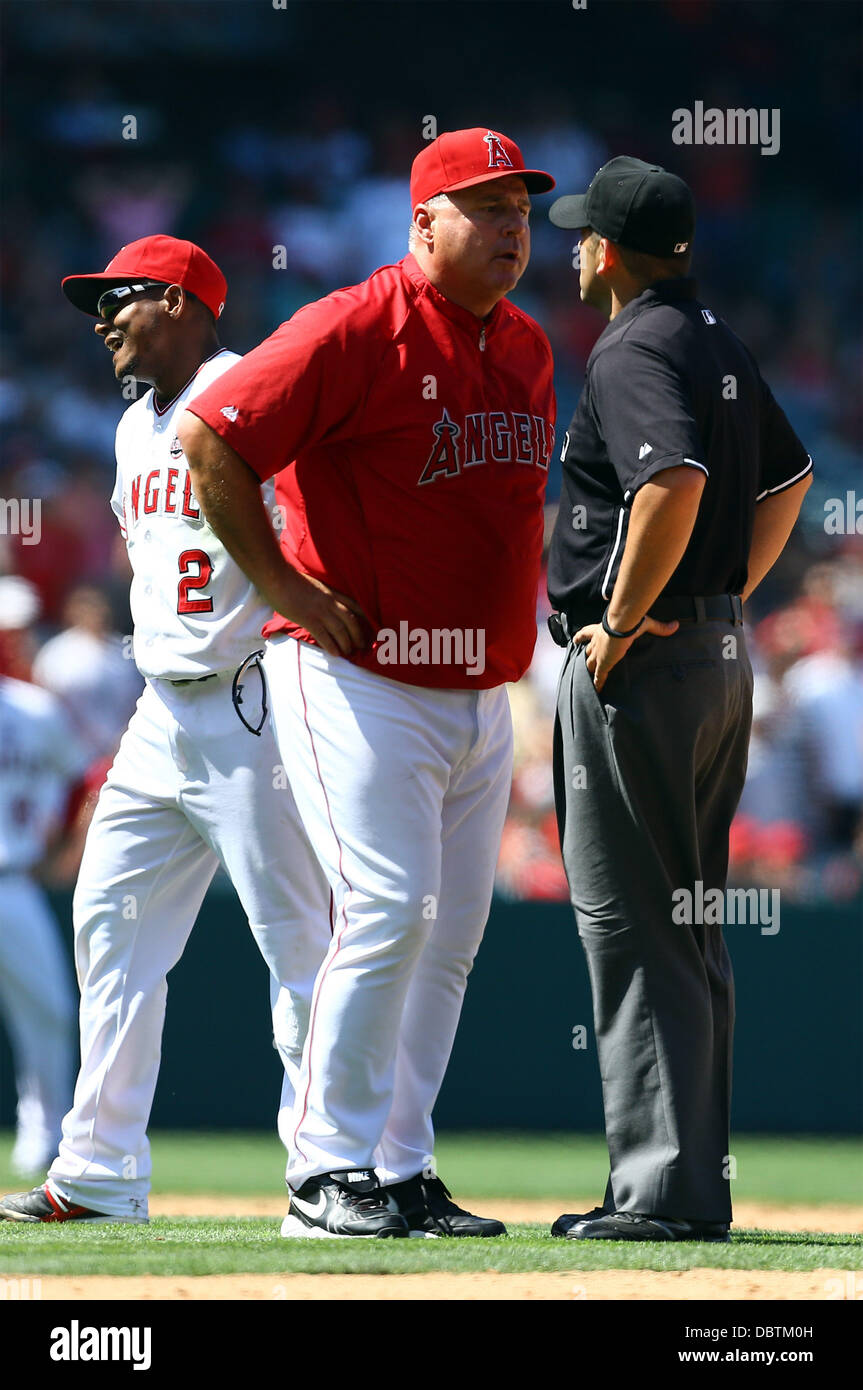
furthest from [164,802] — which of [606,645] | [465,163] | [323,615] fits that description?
[465,163]

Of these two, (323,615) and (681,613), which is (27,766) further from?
(681,613)

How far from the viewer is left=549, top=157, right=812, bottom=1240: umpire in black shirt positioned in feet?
11.5

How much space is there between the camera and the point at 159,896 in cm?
411

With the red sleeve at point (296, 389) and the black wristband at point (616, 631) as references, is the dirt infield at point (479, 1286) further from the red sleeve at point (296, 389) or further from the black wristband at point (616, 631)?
the red sleeve at point (296, 389)

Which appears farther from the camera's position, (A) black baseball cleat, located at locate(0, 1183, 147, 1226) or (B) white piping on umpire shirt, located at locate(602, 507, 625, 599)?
(A) black baseball cleat, located at locate(0, 1183, 147, 1226)

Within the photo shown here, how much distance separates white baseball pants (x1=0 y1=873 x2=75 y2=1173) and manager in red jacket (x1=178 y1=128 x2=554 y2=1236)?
2.97 metres

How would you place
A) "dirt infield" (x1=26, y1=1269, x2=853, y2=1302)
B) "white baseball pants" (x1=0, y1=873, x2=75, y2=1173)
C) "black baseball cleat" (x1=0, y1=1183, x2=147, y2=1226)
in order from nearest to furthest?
"dirt infield" (x1=26, y1=1269, x2=853, y2=1302) < "black baseball cleat" (x1=0, y1=1183, x2=147, y2=1226) < "white baseball pants" (x1=0, y1=873, x2=75, y2=1173)

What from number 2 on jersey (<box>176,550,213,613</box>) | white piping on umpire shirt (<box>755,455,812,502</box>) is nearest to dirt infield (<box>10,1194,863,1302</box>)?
number 2 on jersey (<box>176,550,213,613</box>)

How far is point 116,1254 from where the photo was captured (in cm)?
338

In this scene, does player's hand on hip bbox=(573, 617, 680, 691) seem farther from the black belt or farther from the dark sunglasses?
the dark sunglasses

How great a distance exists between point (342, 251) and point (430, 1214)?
9.43m

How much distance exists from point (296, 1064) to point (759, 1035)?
4.08m
